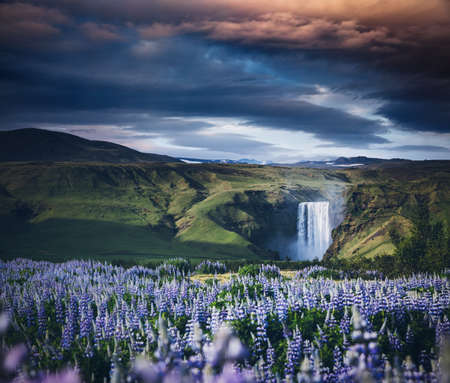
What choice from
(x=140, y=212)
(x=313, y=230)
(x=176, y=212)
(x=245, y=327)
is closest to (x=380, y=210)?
(x=313, y=230)

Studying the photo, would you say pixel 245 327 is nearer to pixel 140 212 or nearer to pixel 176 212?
pixel 140 212

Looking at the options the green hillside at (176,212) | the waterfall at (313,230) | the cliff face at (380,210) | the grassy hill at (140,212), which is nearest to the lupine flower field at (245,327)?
the green hillside at (176,212)

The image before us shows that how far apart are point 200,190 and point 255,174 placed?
4114cm

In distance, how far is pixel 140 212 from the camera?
12669 centimetres

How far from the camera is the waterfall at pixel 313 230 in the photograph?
118306 millimetres

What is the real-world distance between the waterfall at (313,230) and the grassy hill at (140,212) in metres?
4.67

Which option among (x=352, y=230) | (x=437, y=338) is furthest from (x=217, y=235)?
(x=437, y=338)

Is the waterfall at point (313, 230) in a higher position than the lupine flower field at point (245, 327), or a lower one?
lower

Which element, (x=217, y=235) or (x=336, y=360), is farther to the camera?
(x=217, y=235)

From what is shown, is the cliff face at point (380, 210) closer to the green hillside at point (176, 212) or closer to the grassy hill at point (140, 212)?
the green hillside at point (176, 212)

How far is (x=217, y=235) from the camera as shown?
10588cm

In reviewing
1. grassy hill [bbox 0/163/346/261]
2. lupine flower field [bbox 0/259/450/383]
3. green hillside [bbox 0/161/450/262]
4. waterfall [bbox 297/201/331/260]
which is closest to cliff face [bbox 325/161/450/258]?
green hillside [bbox 0/161/450/262]

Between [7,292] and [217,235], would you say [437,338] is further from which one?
[217,235]

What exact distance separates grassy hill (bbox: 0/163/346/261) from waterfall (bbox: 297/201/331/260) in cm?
467
